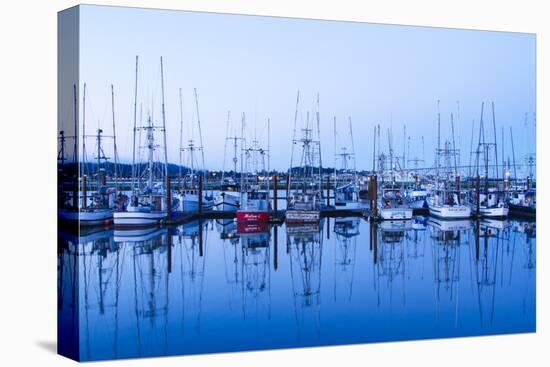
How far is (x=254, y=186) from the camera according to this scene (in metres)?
16.6

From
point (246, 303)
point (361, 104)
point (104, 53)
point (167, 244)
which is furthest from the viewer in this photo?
point (167, 244)

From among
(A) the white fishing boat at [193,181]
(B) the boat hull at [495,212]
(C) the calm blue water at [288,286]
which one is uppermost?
(A) the white fishing boat at [193,181]

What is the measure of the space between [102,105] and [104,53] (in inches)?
27.1

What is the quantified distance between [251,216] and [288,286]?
7.12 feet

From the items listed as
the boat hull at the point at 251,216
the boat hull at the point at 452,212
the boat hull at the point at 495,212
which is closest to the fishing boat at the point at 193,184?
the boat hull at the point at 251,216

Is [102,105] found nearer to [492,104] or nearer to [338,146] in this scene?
[338,146]

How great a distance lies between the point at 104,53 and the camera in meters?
12.4

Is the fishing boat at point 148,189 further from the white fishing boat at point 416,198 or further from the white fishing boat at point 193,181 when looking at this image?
the white fishing boat at point 416,198

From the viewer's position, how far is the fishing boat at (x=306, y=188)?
53.5 feet

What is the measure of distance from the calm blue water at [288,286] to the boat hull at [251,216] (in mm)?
260

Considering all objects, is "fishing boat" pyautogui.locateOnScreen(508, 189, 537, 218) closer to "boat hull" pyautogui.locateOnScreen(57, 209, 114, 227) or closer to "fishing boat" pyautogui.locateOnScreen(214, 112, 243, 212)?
"fishing boat" pyautogui.locateOnScreen(214, 112, 243, 212)

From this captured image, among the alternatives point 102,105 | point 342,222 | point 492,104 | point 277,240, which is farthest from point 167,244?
point 492,104

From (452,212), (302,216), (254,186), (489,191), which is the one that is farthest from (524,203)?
(254,186)

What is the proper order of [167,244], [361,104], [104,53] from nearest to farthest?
[104,53] → [361,104] → [167,244]
